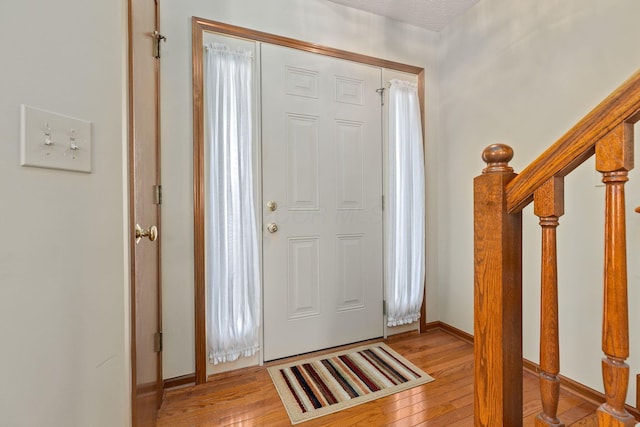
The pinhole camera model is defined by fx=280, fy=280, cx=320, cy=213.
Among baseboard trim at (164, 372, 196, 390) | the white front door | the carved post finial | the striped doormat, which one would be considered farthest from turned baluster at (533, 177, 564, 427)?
baseboard trim at (164, 372, 196, 390)

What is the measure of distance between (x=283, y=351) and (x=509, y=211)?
5.87ft

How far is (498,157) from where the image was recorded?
2.36 feet

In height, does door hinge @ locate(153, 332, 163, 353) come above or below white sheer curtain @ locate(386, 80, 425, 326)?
below

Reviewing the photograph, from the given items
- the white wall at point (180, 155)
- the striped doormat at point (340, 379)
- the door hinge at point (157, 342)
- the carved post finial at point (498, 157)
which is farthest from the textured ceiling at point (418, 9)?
the striped doormat at point (340, 379)

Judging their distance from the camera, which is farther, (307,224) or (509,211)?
(307,224)

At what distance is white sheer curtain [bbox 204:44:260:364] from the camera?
1.79m

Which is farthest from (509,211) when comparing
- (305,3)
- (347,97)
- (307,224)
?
(305,3)

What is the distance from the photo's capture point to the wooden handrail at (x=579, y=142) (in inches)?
A: 20.2

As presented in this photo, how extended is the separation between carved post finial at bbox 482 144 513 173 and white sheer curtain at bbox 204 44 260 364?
1448 millimetres

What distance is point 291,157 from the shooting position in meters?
2.02

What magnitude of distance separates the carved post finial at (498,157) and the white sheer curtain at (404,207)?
1.58 metres

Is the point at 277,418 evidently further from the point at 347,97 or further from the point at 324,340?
the point at 347,97

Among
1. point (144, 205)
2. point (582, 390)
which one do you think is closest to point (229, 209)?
point (144, 205)

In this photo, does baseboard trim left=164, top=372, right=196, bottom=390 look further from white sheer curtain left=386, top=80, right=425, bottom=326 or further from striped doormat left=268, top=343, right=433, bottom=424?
white sheer curtain left=386, top=80, right=425, bottom=326
